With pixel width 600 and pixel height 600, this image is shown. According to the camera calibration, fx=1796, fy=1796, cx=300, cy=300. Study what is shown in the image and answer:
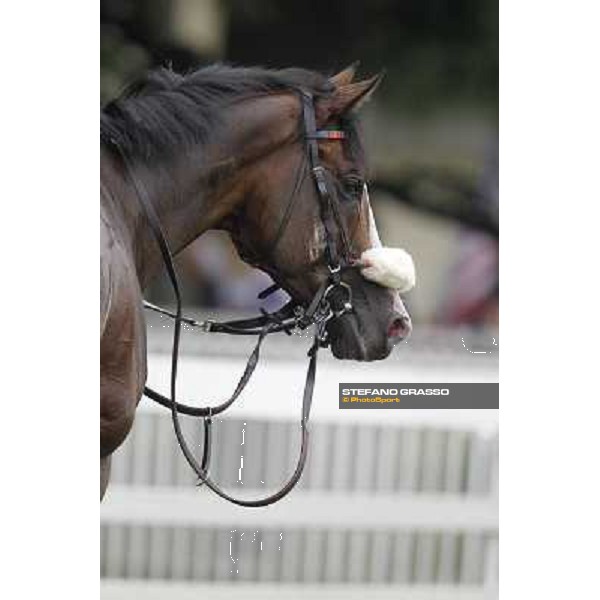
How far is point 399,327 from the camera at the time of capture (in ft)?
11.8

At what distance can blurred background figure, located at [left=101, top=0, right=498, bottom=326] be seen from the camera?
3.76m

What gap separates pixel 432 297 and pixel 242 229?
2.01ft

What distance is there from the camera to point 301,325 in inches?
142

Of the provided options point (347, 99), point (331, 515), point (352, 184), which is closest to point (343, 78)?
point (347, 99)

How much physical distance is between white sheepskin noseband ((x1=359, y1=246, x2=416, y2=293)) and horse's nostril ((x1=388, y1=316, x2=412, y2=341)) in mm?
66

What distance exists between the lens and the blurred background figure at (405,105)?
376 cm

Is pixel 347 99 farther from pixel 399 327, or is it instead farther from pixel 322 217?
pixel 399 327

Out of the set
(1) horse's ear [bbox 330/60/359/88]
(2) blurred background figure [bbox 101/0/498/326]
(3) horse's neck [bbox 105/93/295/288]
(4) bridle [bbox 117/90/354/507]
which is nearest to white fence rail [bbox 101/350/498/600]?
(2) blurred background figure [bbox 101/0/498/326]

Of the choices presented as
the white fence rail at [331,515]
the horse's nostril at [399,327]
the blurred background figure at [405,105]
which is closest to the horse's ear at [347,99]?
the blurred background figure at [405,105]

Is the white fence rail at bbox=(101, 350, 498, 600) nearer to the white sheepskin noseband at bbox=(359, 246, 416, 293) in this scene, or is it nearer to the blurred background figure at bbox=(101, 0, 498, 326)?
the blurred background figure at bbox=(101, 0, 498, 326)

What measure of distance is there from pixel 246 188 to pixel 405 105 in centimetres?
55

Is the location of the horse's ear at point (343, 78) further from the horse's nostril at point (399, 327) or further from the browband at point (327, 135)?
the horse's nostril at point (399, 327)

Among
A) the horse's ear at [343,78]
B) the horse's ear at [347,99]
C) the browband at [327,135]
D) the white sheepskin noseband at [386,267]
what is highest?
the horse's ear at [343,78]
